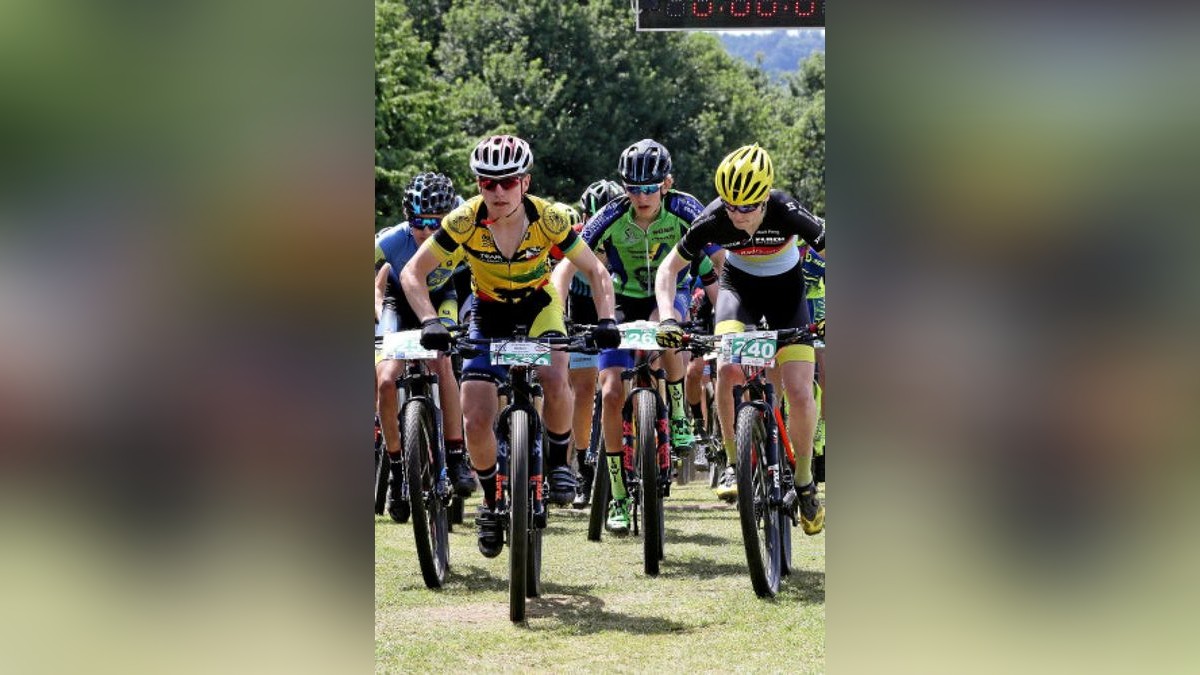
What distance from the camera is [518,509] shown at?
6.84 metres

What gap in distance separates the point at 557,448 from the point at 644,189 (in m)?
2.39

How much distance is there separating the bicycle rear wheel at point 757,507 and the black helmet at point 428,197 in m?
3.21

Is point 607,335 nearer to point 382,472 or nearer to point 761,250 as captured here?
point 761,250

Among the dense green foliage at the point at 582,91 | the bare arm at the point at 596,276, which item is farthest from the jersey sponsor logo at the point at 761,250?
the dense green foliage at the point at 582,91

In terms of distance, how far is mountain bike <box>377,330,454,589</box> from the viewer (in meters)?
7.60

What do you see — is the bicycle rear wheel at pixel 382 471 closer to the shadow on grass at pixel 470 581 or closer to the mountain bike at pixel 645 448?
the shadow on grass at pixel 470 581

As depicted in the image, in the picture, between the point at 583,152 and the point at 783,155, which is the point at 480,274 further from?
the point at 783,155

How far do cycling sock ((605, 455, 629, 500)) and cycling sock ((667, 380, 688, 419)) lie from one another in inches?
69.3

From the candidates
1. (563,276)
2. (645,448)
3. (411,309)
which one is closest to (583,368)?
(411,309)

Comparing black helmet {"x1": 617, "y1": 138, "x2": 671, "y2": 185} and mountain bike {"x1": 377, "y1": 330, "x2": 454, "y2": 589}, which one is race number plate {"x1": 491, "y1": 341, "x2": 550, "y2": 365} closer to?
mountain bike {"x1": 377, "y1": 330, "x2": 454, "y2": 589}

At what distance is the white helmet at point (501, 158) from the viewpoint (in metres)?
7.38

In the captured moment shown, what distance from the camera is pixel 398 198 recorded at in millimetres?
34688

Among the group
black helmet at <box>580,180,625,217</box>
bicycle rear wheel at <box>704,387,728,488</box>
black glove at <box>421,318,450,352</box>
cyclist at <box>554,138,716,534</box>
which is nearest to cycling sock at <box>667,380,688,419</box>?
cyclist at <box>554,138,716,534</box>
